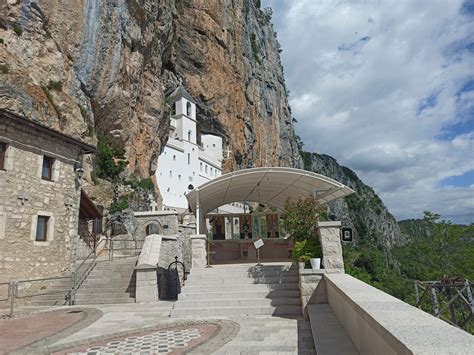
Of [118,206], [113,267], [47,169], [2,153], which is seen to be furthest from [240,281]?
[118,206]

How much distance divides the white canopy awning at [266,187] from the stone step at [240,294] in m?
5.40

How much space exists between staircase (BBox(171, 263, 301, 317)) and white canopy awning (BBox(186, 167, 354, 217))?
455cm

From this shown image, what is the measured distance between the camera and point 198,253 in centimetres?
1107

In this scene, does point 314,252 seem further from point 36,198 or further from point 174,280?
point 36,198

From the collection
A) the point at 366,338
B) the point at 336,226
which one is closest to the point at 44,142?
the point at 336,226

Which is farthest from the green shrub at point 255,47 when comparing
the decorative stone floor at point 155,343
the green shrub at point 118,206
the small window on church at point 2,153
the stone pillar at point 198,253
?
the decorative stone floor at point 155,343

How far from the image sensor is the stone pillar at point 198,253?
10938mm

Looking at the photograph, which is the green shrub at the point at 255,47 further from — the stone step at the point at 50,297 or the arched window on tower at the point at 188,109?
the stone step at the point at 50,297

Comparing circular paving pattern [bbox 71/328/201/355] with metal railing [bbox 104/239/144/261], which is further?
metal railing [bbox 104/239/144/261]

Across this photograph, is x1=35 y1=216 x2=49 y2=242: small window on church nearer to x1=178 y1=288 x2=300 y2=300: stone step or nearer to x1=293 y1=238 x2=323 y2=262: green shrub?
x1=178 y1=288 x2=300 y2=300: stone step

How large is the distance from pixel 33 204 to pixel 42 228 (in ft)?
3.34

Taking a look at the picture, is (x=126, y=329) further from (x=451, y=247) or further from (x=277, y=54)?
(x=277, y=54)

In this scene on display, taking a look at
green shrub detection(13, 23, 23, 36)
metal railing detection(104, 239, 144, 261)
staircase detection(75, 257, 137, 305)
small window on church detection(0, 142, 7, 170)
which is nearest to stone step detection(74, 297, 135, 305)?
staircase detection(75, 257, 137, 305)

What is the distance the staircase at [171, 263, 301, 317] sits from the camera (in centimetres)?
816
